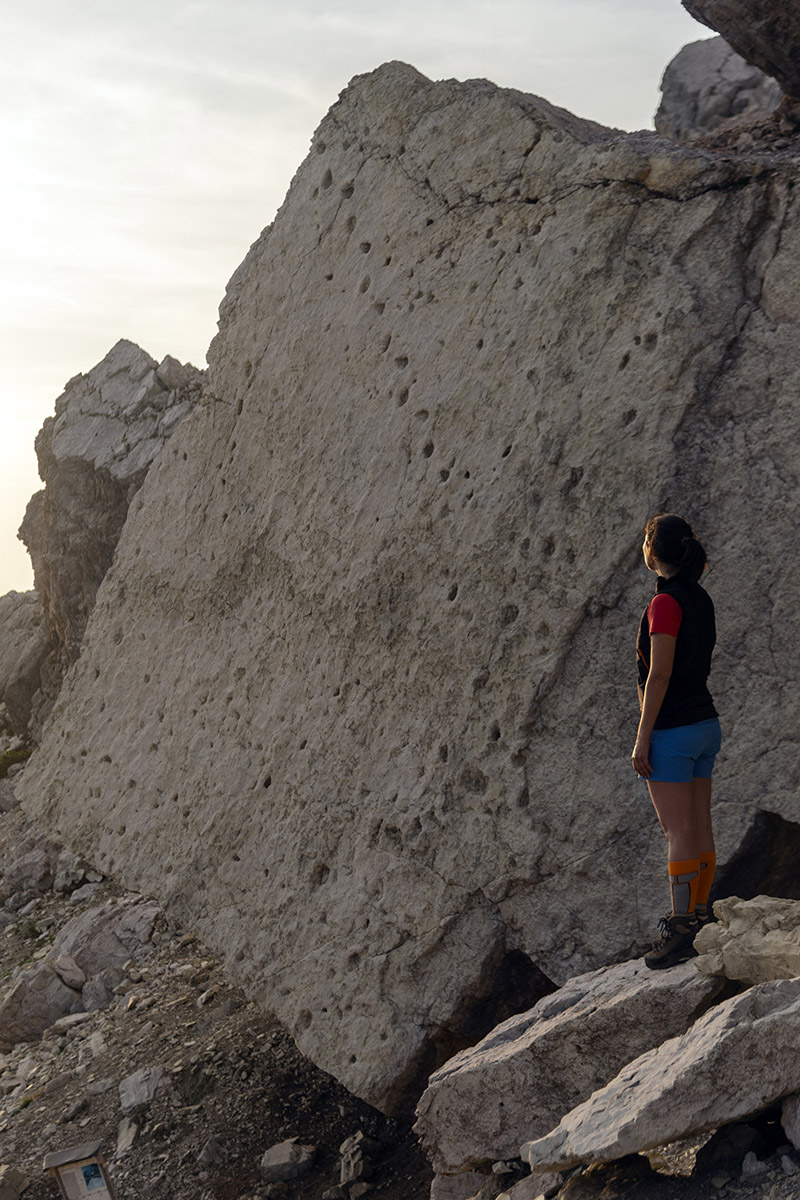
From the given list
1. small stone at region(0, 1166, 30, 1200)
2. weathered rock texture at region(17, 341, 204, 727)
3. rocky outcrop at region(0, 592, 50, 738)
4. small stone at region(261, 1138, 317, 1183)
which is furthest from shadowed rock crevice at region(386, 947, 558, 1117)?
rocky outcrop at region(0, 592, 50, 738)

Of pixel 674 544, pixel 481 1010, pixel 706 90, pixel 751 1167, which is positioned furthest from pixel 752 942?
pixel 706 90

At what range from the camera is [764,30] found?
19.2ft

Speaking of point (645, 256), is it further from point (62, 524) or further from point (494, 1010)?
point (62, 524)

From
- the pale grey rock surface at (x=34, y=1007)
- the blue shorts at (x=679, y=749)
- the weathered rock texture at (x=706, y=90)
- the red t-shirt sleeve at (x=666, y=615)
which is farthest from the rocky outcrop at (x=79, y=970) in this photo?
the weathered rock texture at (x=706, y=90)

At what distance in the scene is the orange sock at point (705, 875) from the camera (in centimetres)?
389

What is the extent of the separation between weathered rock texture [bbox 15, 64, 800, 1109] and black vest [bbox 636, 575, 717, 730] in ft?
2.60

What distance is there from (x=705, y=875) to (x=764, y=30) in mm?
4794

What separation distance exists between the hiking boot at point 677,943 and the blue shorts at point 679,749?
511mm

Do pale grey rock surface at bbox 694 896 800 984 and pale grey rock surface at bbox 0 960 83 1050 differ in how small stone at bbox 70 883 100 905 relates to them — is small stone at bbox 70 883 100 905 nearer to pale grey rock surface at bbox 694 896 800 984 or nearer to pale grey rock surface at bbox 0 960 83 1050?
pale grey rock surface at bbox 0 960 83 1050

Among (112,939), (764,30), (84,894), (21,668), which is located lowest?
(112,939)

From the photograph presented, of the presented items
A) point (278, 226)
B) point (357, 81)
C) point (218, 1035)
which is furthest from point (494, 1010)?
point (357, 81)

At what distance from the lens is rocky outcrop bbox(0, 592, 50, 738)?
44.8 feet

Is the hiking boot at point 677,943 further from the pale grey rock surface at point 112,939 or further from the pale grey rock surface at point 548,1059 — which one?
the pale grey rock surface at point 112,939

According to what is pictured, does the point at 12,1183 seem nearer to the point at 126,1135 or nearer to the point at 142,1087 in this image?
the point at 126,1135
